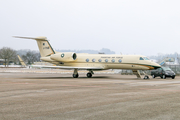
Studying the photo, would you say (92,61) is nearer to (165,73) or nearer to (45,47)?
(45,47)

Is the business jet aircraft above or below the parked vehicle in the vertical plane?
above

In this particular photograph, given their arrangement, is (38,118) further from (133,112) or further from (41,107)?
(133,112)

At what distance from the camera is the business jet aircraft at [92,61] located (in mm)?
30375

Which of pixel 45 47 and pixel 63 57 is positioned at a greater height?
pixel 45 47

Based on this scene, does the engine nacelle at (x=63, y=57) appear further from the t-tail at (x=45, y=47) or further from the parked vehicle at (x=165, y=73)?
the parked vehicle at (x=165, y=73)

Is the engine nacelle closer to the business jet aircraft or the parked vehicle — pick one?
the business jet aircraft

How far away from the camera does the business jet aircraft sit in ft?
99.7

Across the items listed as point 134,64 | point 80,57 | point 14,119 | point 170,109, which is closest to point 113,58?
point 134,64

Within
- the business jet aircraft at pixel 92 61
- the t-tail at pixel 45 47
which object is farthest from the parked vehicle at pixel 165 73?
the t-tail at pixel 45 47

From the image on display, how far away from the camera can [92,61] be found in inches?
1321

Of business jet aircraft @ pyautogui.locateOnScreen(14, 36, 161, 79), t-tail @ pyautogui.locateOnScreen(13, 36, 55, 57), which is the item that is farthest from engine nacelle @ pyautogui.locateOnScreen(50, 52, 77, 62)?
t-tail @ pyautogui.locateOnScreen(13, 36, 55, 57)

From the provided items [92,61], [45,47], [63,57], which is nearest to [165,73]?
[92,61]

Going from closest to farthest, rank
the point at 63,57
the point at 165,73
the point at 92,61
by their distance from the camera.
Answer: the point at 165,73
the point at 92,61
the point at 63,57

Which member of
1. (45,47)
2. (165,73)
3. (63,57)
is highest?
(45,47)
